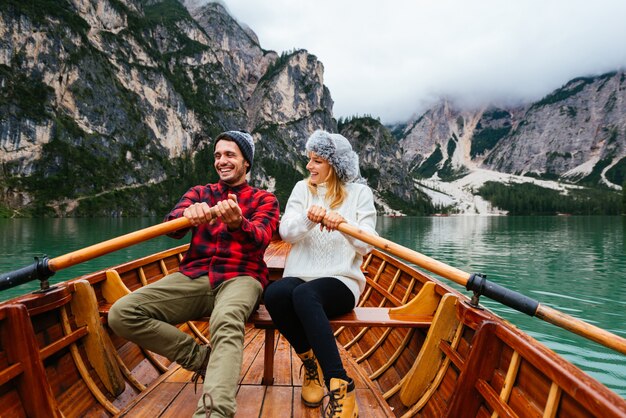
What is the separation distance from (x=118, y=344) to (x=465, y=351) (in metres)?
3.51

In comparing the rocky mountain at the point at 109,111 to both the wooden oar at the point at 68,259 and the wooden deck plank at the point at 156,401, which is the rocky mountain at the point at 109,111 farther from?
the wooden deck plank at the point at 156,401

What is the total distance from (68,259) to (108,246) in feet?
1.08

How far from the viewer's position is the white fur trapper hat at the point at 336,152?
3.93 metres

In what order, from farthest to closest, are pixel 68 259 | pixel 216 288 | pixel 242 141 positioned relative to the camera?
1. pixel 242 141
2. pixel 216 288
3. pixel 68 259

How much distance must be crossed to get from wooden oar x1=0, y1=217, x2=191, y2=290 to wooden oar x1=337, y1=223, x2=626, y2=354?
157 cm

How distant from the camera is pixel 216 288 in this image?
139 inches

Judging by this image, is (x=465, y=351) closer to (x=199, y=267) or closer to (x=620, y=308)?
(x=199, y=267)

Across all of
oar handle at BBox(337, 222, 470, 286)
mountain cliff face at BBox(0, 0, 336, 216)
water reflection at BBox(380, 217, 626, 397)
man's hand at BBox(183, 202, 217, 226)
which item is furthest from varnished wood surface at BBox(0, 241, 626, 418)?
mountain cliff face at BBox(0, 0, 336, 216)

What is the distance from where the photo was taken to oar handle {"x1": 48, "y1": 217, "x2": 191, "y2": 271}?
3.38m

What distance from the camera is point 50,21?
120 m

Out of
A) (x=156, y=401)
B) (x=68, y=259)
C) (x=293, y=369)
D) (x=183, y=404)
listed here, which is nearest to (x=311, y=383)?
(x=293, y=369)

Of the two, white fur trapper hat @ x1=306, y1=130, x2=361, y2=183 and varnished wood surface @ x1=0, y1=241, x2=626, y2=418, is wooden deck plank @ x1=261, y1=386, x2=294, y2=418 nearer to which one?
varnished wood surface @ x1=0, y1=241, x2=626, y2=418

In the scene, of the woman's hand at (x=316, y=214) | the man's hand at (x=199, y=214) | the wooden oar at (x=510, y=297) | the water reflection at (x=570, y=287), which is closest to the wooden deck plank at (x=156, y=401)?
the man's hand at (x=199, y=214)

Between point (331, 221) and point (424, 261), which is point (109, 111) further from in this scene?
point (424, 261)
